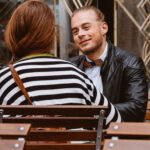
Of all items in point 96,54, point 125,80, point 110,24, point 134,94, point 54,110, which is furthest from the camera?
point 110,24

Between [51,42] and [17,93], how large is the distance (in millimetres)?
436

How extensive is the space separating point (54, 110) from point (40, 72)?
28cm

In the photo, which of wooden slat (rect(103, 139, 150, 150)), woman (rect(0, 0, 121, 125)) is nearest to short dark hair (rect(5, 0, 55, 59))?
woman (rect(0, 0, 121, 125))

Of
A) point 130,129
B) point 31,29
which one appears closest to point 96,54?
point 31,29

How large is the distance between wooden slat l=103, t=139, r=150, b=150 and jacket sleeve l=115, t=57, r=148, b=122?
3.83ft

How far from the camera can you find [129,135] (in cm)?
177

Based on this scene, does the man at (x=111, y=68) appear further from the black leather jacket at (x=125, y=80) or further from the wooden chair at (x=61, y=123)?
the wooden chair at (x=61, y=123)

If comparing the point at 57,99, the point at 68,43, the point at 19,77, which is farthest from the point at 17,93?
the point at 68,43

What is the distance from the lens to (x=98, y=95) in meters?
2.26

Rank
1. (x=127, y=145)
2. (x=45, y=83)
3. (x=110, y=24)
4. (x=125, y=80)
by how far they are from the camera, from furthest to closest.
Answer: (x=110, y=24), (x=125, y=80), (x=45, y=83), (x=127, y=145)

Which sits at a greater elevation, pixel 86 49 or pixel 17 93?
pixel 86 49

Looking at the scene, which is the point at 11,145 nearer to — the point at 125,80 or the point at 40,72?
the point at 40,72

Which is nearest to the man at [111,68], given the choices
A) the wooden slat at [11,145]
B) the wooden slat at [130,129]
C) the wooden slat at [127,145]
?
the wooden slat at [130,129]

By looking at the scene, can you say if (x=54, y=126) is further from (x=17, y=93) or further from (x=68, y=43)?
(x=68, y=43)
